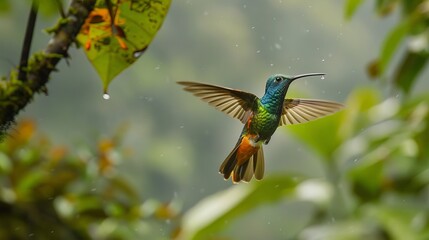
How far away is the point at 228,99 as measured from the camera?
0.26 metres

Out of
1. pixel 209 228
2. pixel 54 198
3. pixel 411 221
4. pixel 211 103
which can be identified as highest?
pixel 54 198

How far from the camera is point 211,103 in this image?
26 centimetres

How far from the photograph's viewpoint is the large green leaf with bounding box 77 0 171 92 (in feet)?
0.90

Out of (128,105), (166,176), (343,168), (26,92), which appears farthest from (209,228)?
(166,176)

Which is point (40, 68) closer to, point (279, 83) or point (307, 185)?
point (279, 83)

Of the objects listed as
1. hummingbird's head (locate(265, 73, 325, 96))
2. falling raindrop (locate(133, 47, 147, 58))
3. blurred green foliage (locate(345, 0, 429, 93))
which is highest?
blurred green foliage (locate(345, 0, 429, 93))

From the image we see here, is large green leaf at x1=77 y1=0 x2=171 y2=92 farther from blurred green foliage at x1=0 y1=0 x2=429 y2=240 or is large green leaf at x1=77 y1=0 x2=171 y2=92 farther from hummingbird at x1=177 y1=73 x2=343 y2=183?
blurred green foliage at x1=0 y1=0 x2=429 y2=240

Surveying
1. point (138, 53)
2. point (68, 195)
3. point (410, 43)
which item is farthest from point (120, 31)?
point (68, 195)

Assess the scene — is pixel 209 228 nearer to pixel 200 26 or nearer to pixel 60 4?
pixel 60 4

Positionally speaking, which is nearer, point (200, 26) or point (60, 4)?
point (60, 4)

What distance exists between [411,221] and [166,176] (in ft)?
5.23

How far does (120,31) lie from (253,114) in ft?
0.22

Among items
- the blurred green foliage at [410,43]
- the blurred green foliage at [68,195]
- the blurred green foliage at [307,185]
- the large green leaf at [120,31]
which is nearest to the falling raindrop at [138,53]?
the large green leaf at [120,31]

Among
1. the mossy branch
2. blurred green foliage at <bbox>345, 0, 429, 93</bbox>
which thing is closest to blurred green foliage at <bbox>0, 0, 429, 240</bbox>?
blurred green foliage at <bbox>345, 0, 429, 93</bbox>
